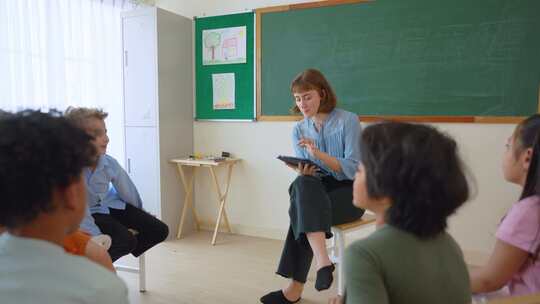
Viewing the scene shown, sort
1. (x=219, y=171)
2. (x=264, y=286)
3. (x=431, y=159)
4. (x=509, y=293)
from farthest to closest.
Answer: (x=219, y=171), (x=264, y=286), (x=509, y=293), (x=431, y=159)

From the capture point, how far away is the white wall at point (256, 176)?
298 cm

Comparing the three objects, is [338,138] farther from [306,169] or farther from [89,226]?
[89,226]

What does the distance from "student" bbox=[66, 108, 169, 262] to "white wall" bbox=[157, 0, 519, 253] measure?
1419 mm

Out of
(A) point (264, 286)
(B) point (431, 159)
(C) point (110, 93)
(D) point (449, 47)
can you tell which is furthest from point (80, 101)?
(B) point (431, 159)

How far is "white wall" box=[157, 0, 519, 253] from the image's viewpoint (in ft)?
9.78

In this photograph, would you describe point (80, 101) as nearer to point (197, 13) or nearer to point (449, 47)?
point (197, 13)

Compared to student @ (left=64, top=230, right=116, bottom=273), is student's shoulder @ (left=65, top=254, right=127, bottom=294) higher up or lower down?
higher up

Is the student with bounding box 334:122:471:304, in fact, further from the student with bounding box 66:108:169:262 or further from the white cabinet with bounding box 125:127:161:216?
the white cabinet with bounding box 125:127:161:216

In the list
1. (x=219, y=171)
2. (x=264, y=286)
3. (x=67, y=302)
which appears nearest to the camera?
(x=67, y=302)

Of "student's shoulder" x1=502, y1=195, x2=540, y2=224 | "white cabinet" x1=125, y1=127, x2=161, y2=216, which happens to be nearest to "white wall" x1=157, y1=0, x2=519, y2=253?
"white cabinet" x1=125, y1=127, x2=161, y2=216

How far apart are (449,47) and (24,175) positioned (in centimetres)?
288

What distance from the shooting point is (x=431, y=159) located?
2.73ft

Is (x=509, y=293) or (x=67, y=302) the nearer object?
(x=67, y=302)

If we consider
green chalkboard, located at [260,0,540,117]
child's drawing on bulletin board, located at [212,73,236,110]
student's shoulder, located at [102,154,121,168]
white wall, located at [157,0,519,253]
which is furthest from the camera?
child's drawing on bulletin board, located at [212,73,236,110]
